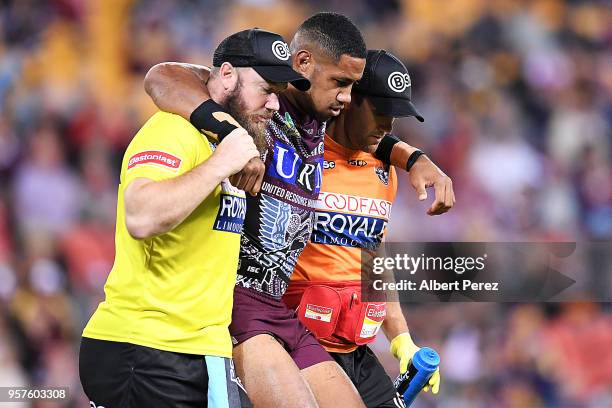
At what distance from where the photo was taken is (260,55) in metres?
3.81

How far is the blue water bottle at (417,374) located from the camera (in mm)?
4953

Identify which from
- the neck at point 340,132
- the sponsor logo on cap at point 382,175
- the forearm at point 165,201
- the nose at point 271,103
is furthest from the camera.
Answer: the sponsor logo on cap at point 382,175

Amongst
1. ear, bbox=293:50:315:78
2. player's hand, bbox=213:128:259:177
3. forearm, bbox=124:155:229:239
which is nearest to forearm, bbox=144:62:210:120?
player's hand, bbox=213:128:259:177

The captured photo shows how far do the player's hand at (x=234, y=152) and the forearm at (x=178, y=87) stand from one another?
263 mm

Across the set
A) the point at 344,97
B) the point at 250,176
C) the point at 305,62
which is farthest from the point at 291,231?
the point at 250,176

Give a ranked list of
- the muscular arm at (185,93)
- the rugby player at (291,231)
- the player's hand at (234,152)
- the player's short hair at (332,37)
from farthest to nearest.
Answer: the player's short hair at (332,37)
the rugby player at (291,231)
the muscular arm at (185,93)
the player's hand at (234,152)

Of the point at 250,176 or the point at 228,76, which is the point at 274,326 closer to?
the point at 250,176

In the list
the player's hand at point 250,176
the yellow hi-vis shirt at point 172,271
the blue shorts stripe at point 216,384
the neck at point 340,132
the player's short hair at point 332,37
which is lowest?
the blue shorts stripe at point 216,384

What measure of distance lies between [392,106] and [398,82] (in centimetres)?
14

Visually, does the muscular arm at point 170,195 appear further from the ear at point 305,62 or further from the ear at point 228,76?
the ear at point 305,62

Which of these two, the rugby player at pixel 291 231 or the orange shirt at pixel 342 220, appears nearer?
the rugby player at pixel 291 231

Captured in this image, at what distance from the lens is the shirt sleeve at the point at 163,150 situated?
11.3ft

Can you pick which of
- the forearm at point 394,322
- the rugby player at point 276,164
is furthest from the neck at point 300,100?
the forearm at point 394,322

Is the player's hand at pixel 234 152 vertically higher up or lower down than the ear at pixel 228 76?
lower down
